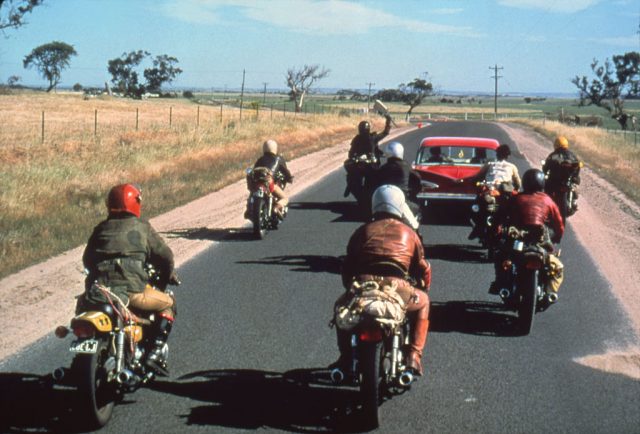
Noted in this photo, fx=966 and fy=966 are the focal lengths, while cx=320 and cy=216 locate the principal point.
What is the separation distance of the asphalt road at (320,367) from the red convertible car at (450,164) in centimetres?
443

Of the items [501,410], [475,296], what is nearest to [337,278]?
[475,296]

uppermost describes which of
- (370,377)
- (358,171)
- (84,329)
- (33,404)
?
(358,171)

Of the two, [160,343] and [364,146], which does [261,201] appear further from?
[160,343]

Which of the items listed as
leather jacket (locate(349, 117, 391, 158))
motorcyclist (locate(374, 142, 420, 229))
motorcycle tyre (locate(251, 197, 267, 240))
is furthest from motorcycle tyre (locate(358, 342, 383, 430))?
leather jacket (locate(349, 117, 391, 158))

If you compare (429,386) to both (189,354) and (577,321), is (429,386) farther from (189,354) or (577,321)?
(577,321)

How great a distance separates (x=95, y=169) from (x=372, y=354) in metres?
19.6

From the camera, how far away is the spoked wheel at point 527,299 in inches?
352

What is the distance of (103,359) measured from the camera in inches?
245

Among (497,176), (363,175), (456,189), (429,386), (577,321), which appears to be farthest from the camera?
(363,175)

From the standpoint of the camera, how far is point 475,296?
1074cm

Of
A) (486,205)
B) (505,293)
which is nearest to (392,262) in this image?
(505,293)

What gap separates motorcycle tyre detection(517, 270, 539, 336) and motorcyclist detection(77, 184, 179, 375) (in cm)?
351

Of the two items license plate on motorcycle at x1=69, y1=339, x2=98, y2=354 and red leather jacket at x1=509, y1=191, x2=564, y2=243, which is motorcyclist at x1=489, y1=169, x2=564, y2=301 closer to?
red leather jacket at x1=509, y1=191, x2=564, y2=243

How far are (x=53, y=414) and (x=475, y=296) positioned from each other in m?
5.52
